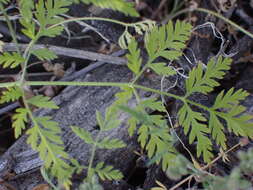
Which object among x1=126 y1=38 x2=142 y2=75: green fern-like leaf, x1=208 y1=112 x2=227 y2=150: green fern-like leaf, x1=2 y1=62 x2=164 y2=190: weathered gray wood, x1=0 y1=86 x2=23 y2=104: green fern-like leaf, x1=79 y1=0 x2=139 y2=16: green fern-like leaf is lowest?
x1=2 y1=62 x2=164 y2=190: weathered gray wood

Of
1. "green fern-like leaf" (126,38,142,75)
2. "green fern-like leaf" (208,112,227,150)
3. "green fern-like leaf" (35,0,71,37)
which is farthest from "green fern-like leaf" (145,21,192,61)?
"green fern-like leaf" (35,0,71,37)

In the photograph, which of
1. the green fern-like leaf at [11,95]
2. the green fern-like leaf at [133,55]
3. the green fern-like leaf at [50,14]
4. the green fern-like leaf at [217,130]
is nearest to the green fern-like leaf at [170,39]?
the green fern-like leaf at [133,55]

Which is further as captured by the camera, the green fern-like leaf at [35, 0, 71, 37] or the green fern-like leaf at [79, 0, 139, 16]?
the green fern-like leaf at [35, 0, 71, 37]

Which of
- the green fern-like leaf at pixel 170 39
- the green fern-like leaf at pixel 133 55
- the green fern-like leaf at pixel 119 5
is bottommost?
the green fern-like leaf at pixel 133 55

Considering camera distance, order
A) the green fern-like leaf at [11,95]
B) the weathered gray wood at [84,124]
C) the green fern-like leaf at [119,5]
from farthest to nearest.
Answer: the weathered gray wood at [84,124] → the green fern-like leaf at [11,95] → the green fern-like leaf at [119,5]

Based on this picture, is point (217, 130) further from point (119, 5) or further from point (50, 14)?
point (50, 14)

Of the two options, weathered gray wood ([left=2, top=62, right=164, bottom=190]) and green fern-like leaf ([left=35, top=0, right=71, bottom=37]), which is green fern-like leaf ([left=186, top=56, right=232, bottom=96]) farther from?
green fern-like leaf ([left=35, top=0, right=71, bottom=37])

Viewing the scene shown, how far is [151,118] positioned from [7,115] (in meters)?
1.52

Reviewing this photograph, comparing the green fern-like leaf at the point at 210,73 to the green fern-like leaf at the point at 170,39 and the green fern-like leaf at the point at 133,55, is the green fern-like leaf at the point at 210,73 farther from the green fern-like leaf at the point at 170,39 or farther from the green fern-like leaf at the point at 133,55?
the green fern-like leaf at the point at 133,55

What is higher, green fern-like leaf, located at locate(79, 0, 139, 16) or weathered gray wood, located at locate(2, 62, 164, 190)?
green fern-like leaf, located at locate(79, 0, 139, 16)

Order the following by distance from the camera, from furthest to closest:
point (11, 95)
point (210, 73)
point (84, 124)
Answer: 1. point (84, 124)
2. point (210, 73)
3. point (11, 95)

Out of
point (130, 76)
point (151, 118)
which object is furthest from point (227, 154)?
point (130, 76)

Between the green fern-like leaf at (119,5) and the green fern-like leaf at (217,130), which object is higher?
the green fern-like leaf at (119,5)

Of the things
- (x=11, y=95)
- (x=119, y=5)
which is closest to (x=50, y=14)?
(x=11, y=95)
